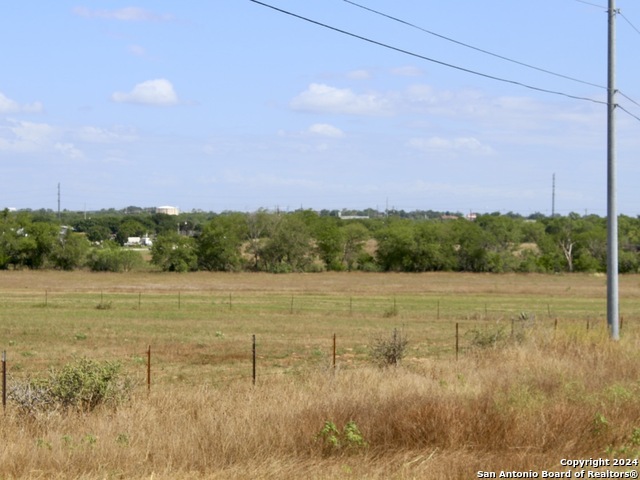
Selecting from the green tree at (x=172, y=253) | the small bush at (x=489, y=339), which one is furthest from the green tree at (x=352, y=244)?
the small bush at (x=489, y=339)

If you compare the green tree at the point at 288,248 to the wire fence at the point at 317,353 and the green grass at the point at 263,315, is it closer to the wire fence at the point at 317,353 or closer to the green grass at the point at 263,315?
the green grass at the point at 263,315

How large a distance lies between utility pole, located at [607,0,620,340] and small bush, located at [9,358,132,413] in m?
12.3

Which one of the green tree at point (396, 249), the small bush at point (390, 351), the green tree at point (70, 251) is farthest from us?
the green tree at point (396, 249)

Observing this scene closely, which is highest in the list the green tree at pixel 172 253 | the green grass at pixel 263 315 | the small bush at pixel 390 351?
the green tree at pixel 172 253

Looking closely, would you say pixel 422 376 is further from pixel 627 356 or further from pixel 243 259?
pixel 243 259

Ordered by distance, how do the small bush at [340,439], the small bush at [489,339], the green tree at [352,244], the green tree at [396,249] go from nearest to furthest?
the small bush at [340,439] < the small bush at [489,339] < the green tree at [396,249] < the green tree at [352,244]

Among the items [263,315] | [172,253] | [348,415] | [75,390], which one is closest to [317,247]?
[172,253]

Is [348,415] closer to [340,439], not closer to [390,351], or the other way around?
[340,439]

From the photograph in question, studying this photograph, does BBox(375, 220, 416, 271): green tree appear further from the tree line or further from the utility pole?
the utility pole

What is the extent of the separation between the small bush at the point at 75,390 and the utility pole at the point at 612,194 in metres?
12.3

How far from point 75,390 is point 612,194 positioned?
13.3m

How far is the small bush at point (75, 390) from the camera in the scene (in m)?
12.7

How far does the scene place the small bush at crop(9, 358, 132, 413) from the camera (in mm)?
12680

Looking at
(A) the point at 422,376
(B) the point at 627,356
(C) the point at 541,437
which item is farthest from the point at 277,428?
(B) the point at 627,356
